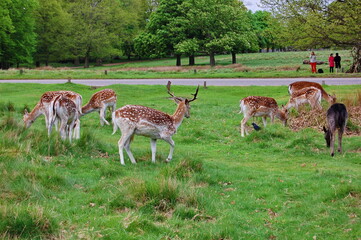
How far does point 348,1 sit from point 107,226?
64.2 ft

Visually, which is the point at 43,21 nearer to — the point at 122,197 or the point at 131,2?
the point at 131,2

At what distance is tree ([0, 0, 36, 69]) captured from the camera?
67.6m

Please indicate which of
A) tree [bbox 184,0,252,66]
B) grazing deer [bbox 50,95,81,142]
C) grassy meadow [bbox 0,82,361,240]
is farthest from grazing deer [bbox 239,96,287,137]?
tree [bbox 184,0,252,66]

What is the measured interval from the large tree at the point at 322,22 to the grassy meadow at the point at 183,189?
838cm

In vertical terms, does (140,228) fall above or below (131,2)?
below

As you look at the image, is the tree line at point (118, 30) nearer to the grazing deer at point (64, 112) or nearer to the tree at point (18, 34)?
the tree at point (18, 34)

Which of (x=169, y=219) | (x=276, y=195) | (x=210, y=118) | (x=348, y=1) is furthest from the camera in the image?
(x=348, y=1)

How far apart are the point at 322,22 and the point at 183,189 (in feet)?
57.0

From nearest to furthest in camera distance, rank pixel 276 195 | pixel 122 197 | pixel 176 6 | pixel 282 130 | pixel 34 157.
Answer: pixel 122 197, pixel 276 195, pixel 34 157, pixel 282 130, pixel 176 6

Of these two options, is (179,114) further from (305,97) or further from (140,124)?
(305,97)

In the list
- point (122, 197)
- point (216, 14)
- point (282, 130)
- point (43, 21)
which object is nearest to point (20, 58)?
point (43, 21)

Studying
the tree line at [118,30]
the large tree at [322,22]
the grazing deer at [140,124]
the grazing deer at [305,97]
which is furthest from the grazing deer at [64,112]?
the tree line at [118,30]

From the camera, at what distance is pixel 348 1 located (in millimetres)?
22594

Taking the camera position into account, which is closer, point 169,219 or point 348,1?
point 169,219
